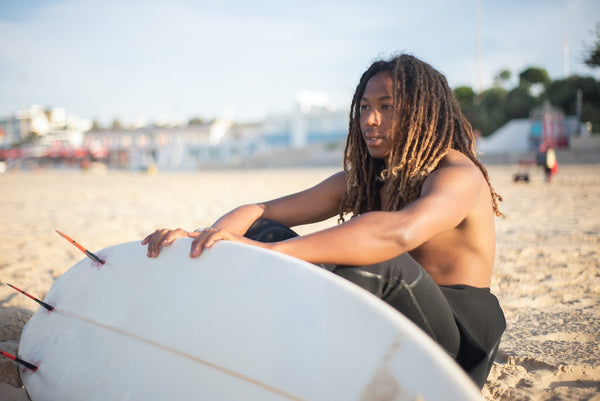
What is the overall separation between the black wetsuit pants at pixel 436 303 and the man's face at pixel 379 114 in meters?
0.54

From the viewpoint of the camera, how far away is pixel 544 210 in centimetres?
693

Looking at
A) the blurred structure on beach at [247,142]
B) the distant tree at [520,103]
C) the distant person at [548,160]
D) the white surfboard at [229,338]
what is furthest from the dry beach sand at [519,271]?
the distant tree at [520,103]

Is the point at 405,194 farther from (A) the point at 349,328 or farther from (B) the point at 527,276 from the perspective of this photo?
(B) the point at 527,276

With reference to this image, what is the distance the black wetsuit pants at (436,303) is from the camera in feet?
4.43

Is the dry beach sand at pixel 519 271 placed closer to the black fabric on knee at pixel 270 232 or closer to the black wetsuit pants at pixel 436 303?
the black wetsuit pants at pixel 436 303

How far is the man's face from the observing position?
1.84m

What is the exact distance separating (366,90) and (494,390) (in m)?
1.33

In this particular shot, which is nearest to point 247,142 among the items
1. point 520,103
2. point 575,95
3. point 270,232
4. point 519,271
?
point 520,103

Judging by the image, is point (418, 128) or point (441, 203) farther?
point (418, 128)

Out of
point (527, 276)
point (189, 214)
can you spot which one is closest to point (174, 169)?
point (189, 214)

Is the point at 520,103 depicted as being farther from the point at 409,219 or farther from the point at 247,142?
the point at 409,219

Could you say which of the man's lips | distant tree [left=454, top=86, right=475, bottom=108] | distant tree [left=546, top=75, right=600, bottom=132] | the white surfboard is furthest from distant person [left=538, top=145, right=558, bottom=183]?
distant tree [left=454, top=86, right=475, bottom=108]

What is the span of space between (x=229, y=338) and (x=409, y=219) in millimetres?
617

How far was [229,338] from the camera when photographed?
125 centimetres
